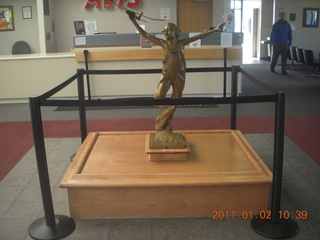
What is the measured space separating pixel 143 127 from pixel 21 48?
213 inches

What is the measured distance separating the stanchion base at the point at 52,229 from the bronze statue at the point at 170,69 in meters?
0.82

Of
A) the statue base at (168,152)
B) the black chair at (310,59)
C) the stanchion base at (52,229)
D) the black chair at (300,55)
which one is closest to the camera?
the stanchion base at (52,229)

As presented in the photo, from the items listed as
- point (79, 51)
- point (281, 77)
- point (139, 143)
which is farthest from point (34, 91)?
point (281, 77)

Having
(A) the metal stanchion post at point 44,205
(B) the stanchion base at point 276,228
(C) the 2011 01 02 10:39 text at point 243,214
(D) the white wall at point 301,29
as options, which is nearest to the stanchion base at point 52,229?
(A) the metal stanchion post at point 44,205

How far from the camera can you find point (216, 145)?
3.04 metres

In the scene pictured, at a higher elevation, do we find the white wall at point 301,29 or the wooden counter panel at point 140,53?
the white wall at point 301,29

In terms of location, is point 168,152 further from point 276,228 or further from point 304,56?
point 304,56

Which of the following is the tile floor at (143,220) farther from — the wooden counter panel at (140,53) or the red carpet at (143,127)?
the wooden counter panel at (140,53)

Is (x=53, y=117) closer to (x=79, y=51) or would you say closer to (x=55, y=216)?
(x=79, y=51)

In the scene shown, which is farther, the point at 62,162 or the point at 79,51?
the point at 79,51

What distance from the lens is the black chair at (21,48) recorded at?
28.3ft

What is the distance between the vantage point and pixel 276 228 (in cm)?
224

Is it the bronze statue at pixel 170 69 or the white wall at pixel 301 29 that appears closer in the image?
the bronze statue at pixel 170 69

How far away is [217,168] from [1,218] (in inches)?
59.8
